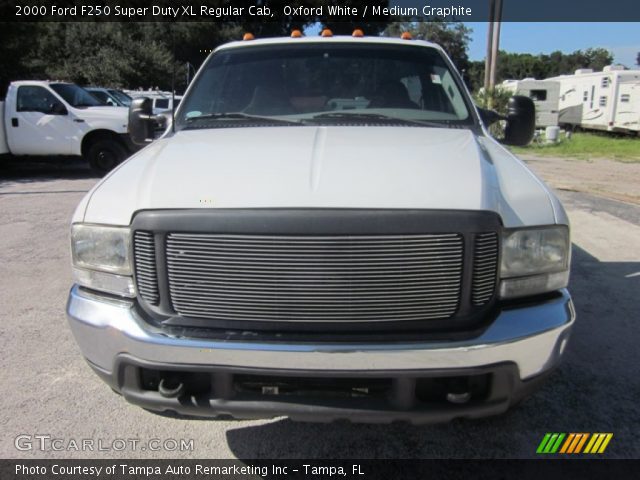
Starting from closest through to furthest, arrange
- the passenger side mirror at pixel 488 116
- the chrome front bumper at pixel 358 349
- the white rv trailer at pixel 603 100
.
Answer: the chrome front bumper at pixel 358 349 → the passenger side mirror at pixel 488 116 → the white rv trailer at pixel 603 100

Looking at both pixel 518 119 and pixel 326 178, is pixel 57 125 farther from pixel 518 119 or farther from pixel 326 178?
pixel 326 178

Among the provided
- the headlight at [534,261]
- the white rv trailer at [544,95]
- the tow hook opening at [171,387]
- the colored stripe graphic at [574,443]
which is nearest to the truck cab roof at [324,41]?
the headlight at [534,261]

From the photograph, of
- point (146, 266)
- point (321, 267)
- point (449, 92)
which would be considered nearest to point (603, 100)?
point (449, 92)

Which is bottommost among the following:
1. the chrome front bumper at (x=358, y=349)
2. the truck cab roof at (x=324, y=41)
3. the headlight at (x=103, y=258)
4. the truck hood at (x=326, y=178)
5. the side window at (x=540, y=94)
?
the chrome front bumper at (x=358, y=349)

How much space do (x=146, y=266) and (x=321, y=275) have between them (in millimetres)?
697

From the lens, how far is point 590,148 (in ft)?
62.4

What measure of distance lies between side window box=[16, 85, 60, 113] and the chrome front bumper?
10.6 m

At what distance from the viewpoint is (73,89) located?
459 inches

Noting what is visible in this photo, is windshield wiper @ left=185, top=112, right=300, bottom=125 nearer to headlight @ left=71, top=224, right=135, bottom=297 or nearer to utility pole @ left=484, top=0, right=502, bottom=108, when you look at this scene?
headlight @ left=71, top=224, right=135, bottom=297

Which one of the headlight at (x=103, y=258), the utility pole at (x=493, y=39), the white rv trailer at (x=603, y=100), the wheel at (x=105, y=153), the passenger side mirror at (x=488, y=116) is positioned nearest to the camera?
the headlight at (x=103, y=258)

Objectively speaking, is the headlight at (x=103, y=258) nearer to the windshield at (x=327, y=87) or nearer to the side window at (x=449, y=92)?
the windshield at (x=327, y=87)

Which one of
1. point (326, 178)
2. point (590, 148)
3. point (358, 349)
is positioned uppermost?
point (326, 178)

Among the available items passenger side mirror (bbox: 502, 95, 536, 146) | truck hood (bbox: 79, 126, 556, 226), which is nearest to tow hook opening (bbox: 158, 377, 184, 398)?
truck hood (bbox: 79, 126, 556, 226)

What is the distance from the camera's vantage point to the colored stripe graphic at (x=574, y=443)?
2.67m
